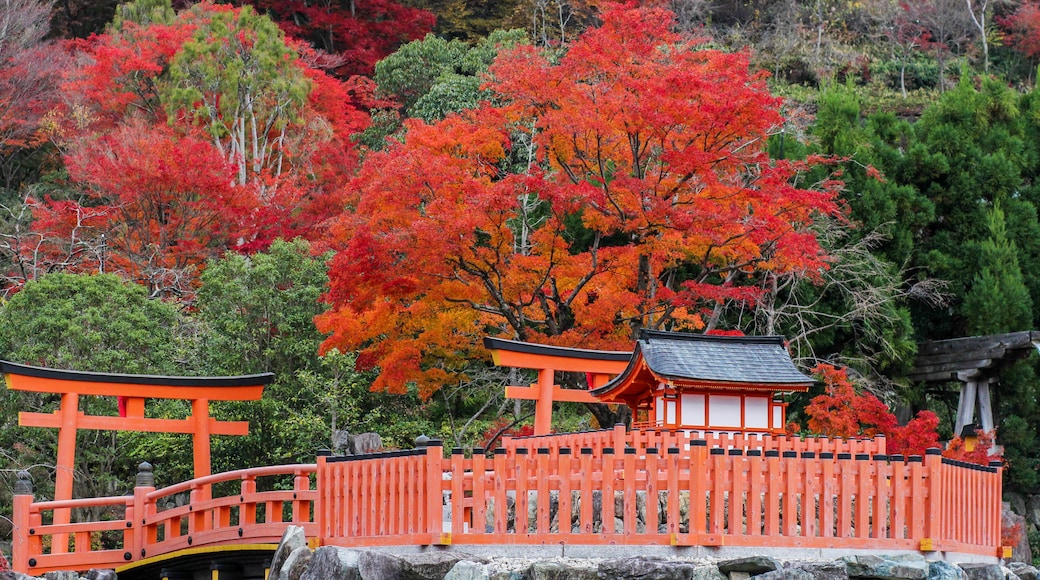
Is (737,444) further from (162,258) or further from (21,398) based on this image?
(162,258)

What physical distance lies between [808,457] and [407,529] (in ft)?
13.3

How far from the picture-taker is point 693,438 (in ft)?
48.6

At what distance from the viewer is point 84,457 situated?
2286 centimetres

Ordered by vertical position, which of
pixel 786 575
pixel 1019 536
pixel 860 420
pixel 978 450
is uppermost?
pixel 860 420

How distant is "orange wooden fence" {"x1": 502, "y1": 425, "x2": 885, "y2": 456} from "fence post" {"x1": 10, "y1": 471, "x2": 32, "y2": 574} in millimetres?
6613

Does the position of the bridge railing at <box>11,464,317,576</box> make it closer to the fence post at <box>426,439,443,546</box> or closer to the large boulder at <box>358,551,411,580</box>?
the large boulder at <box>358,551,411,580</box>

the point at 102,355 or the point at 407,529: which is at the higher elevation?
the point at 102,355

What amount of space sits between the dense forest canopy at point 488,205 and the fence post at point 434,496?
732cm

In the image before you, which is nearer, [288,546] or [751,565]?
[751,565]

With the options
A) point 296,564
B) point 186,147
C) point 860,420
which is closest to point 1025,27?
point 860,420

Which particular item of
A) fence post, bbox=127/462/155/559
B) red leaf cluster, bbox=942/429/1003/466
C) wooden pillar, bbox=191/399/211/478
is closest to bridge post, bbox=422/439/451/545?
fence post, bbox=127/462/155/559

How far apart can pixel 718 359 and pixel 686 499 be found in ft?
11.6

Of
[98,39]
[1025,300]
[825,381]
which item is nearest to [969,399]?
[1025,300]

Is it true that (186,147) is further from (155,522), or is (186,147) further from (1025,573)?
(1025,573)
